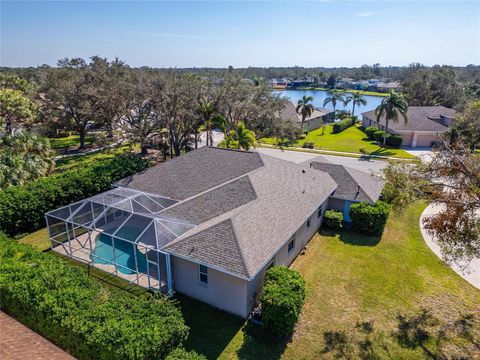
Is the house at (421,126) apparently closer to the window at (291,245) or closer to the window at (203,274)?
the window at (291,245)

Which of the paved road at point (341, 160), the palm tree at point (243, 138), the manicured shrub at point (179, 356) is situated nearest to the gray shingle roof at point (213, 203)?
the manicured shrub at point (179, 356)

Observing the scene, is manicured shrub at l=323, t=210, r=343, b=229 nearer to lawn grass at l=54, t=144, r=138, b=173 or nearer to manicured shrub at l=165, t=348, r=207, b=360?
manicured shrub at l=165, t=348, r=207, b=360

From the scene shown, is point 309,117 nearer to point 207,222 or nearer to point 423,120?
point 423,120

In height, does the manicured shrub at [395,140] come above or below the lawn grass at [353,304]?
above

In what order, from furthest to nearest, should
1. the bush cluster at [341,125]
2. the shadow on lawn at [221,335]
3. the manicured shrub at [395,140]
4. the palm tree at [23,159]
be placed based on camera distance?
the bush cluster at [341,125], the manicured shrub at [395,140], the palm tree at [23,159], the shadow on lawn at [221,335]

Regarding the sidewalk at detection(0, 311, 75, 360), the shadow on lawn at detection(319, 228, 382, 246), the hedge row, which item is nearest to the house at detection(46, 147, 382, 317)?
the shadow on lawn at detection(319, 228, 382, 246)

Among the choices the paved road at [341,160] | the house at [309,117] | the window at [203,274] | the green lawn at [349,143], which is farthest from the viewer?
the house at [309,117]
